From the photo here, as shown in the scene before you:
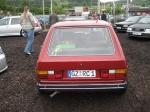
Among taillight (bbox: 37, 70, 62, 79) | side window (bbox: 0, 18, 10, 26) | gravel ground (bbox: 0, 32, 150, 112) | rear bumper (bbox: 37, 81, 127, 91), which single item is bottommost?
gravel ground (bbox: 0, 32, 150, 112)

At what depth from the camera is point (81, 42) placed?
412cm

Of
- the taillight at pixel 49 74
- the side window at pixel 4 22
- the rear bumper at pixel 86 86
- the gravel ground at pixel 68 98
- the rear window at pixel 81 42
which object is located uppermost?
the side window at pixel 4 22

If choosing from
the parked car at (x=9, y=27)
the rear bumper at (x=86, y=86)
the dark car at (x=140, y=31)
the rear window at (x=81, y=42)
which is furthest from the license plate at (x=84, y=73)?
the parked car at (x=9, y=27)

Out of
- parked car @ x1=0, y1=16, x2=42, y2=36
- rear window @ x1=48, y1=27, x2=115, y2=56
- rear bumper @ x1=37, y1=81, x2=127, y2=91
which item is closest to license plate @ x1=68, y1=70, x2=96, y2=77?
rear bumper @ x1=37, y1=81, x2=127, y2=91

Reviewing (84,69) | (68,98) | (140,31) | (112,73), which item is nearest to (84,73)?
(84,69)

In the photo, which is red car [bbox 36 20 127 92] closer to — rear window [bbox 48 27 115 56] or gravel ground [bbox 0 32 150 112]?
rear window [bbox 48 27 115 56]

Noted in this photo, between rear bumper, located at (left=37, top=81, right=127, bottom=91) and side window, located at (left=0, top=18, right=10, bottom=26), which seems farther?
side window, located at (left=0, top=18, right=10, bottom=26)

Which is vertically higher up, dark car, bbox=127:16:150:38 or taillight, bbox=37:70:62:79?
dark car, bbox=127:16:150:38

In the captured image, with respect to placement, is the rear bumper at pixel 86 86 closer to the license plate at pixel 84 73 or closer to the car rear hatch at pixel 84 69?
the car rear hatch at pixel 84 69

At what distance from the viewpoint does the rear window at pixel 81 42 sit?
3.88 metres

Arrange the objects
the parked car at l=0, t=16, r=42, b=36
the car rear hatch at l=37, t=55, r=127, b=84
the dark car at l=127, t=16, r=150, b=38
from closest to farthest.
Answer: the car rear hatch at l=37, t=55, r=127, b=84
the dark car at l=127, t=16, r=150, b=38
the parked car at l=0, t=16, r=42, b=36

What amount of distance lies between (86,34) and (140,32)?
28.3 ft

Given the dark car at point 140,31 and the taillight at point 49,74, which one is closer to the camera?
the taillight at point 49,74

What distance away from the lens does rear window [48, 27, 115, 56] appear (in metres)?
3.88
